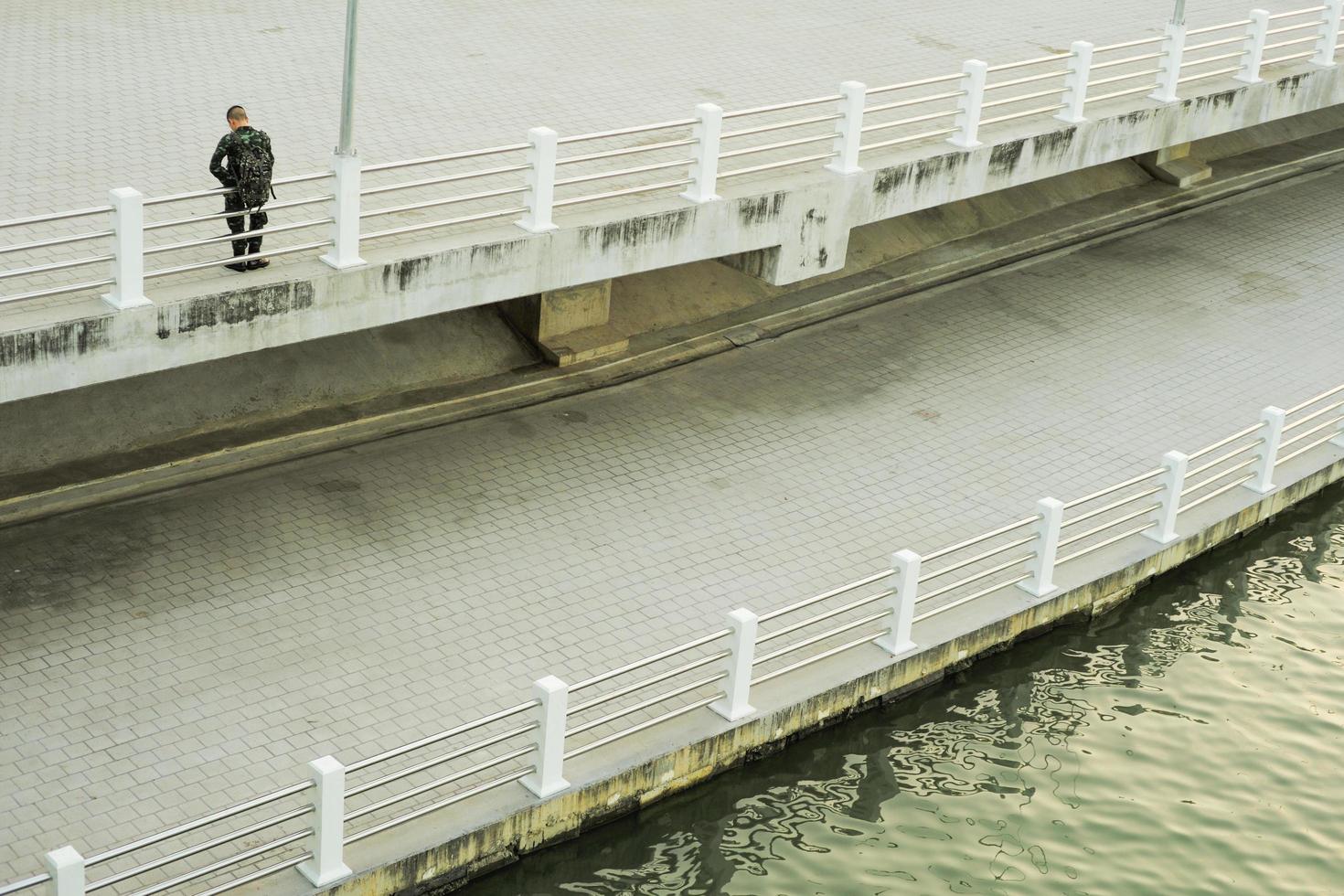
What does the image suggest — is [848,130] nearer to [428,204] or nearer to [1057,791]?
[428,204]

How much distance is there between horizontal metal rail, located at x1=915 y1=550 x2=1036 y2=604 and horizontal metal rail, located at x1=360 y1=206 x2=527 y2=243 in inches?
185

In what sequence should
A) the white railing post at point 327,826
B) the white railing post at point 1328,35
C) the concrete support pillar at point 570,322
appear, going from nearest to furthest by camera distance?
the white railing post at point 327,826 < the concrete support pillar at point 570,322 < the white railing post at point 1328,35

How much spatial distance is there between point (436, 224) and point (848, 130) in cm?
474

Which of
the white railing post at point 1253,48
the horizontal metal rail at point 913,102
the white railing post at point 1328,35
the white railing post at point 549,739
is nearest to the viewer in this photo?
the white railing post at point 549,739

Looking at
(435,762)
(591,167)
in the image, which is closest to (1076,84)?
(591,167)

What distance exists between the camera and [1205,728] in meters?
13.6

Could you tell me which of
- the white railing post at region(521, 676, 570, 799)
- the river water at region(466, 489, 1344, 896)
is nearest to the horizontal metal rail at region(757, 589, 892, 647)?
the river water at region(466, 489, 1344, 896)

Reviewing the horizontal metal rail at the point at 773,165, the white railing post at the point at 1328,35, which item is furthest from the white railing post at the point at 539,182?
the white railing post at the point at 1328,35

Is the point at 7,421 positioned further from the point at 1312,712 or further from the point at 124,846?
the point at 1312,712

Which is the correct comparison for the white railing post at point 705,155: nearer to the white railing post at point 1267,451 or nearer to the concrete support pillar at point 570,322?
the concrete support pillar at point 570,322

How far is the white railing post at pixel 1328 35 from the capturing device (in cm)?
2109

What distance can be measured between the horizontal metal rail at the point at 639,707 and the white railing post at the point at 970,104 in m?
7.28

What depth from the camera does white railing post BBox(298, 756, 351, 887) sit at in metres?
9.96

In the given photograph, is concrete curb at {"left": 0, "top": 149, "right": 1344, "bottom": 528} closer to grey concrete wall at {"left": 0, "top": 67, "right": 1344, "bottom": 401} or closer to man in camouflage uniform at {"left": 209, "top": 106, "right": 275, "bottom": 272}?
grey concrete wall at {"left": 0, "top": 67, "right": 1344, "bottom": 401}
